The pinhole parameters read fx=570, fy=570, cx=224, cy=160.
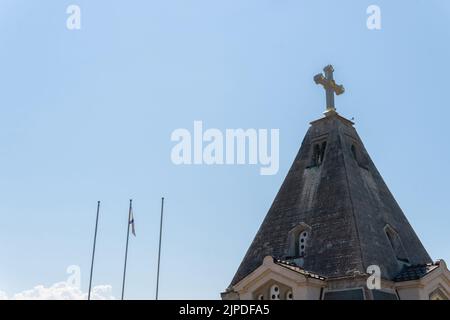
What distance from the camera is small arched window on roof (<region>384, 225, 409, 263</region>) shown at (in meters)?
29.7

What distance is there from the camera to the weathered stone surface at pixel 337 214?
2766 cm

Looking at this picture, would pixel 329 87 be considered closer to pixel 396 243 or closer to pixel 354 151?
pixel 354 151

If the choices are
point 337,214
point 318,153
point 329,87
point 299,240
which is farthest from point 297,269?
point 329,87

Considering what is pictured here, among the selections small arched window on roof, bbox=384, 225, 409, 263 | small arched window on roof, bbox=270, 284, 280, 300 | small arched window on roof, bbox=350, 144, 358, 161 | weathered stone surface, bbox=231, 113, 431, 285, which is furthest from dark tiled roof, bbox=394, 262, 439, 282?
small arched window on roof, bbox=350, 144, 358, 161

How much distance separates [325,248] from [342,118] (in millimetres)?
10322

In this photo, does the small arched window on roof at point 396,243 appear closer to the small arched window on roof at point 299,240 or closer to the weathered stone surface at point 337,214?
the weathered stone surface at point 337,214

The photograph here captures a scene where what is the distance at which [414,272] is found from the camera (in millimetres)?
27250

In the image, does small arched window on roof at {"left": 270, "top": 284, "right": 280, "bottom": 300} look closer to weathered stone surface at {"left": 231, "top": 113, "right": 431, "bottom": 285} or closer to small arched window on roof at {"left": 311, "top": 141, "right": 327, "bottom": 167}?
weathered stone surface at {"left": 231, "top": 113, "right": 431, "bottom": 285}

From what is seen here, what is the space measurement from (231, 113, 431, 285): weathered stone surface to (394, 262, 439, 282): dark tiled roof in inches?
16.9

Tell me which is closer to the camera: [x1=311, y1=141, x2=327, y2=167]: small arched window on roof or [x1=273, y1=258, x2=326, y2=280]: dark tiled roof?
[x1=273, y1=258, x2=326, y2=280]: dark tiled roof

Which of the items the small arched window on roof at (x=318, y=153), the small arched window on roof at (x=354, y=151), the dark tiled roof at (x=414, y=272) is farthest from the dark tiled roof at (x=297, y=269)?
the small arched window on roof at (x=354, y=151)

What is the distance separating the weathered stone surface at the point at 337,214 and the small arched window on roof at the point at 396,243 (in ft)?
0.94
